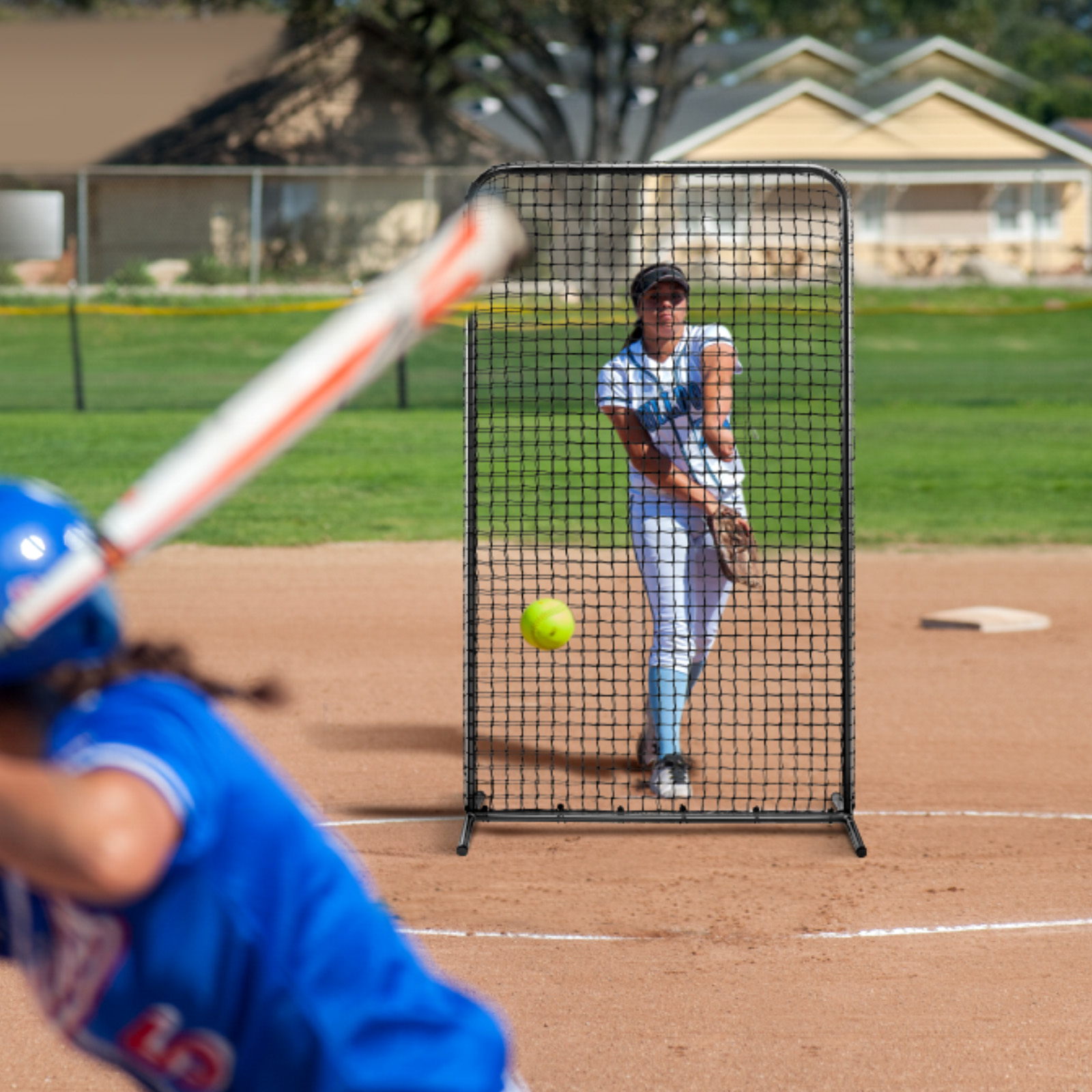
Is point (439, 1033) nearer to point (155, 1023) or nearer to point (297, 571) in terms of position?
point (155, 1023)

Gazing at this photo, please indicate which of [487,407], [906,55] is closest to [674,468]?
[487,407]

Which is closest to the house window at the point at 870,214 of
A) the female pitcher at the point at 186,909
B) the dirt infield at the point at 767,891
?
the dirt infield at the point at 767,891

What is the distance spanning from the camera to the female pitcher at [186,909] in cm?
192

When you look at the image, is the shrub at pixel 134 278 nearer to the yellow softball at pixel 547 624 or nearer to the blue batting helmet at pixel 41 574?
the yellow softball at pixel 547 624

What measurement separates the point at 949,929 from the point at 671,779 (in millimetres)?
1742

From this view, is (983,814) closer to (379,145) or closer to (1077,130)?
(379,145)

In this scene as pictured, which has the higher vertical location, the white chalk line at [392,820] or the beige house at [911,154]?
the beige house at [911,154]

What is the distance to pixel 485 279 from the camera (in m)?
2.14

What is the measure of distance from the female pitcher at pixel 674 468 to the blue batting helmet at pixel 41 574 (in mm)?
4714

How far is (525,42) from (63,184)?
37.2ft

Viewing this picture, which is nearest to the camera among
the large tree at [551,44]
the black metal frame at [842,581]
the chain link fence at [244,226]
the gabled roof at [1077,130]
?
the black metal frame at [842,581]

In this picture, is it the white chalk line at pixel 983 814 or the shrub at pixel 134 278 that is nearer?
the white chalk line at pixel 983 814

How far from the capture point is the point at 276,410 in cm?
199

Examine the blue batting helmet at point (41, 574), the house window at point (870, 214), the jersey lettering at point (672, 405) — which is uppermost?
the house window at point (870, 214)
